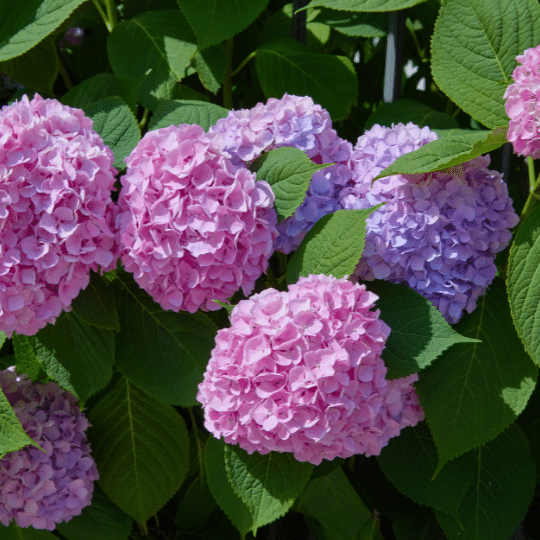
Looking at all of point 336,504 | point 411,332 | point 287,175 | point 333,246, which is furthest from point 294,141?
point 336,504

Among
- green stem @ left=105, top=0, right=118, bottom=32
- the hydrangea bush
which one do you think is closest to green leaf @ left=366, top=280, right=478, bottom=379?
the hydrangea bush

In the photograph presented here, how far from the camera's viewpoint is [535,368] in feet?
3.25

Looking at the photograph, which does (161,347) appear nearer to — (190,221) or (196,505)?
(190,221)

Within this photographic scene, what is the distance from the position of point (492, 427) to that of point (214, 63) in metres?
0.77

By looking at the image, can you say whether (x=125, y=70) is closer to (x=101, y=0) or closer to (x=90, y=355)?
(x=101, y=0)

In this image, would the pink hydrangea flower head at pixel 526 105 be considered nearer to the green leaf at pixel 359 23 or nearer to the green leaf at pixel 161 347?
the green leaf at pixel 359 23

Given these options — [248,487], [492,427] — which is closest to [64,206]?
[248,487]

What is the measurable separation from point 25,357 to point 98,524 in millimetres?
331

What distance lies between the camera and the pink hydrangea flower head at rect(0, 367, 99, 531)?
3.33 ft

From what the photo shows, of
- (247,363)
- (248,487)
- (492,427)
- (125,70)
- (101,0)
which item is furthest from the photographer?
(101,0)

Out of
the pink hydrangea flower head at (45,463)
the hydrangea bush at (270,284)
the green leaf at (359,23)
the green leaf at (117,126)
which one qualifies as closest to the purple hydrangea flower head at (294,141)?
the hydrangea bush at (270,284)

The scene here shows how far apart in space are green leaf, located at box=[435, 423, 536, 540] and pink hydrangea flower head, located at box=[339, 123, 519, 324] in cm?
33

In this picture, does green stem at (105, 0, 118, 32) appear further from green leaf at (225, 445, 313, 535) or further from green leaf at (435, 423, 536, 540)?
green leaf at (435, 423, 536, 540)

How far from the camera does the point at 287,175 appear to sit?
89cm
